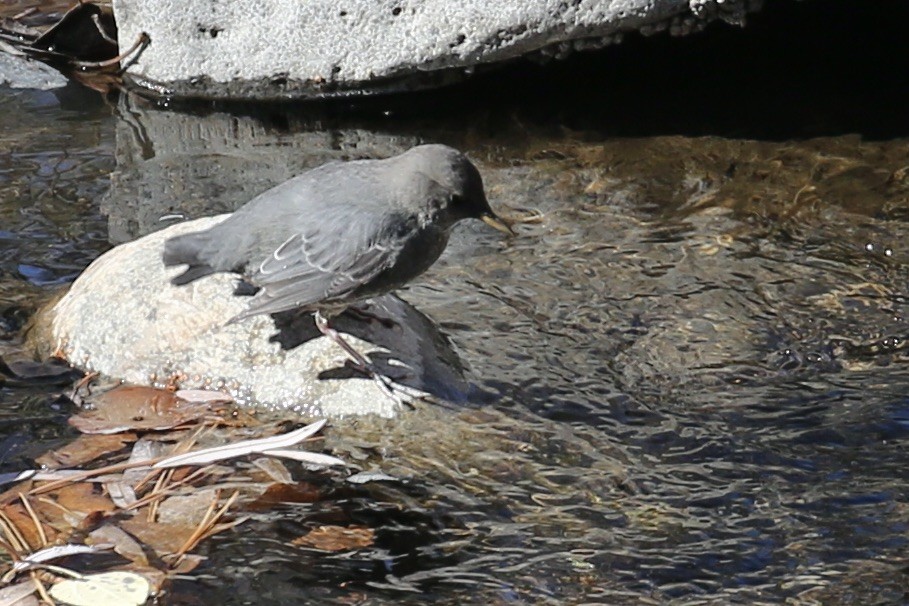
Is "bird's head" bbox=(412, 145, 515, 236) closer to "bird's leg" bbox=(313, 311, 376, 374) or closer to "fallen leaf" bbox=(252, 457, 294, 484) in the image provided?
"bird's leg" bbox=(313, 311, 376, 374)

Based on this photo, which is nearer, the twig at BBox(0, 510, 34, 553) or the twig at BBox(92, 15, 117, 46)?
the twig at BBox(0, 510, 34, 553)

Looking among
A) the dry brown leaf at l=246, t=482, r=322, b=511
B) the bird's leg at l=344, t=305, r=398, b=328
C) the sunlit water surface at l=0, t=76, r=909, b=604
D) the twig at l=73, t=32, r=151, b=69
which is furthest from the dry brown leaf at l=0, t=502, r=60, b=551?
the twig at l=73, t=32, r=151, b=69

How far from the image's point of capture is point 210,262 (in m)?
4.39

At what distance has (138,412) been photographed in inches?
172

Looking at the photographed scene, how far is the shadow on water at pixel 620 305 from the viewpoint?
11.7 ft

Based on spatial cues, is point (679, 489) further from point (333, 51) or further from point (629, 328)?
point (333, 51)

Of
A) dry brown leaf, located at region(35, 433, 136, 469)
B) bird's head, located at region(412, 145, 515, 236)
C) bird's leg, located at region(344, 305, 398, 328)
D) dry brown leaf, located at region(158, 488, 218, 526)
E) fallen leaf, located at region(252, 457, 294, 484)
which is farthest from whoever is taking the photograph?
bird's leg, located at region(344, 305, 398, 328)

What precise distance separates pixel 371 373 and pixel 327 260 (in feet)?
1.39

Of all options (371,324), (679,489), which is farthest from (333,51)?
(679,489)

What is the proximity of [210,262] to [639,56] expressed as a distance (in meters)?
4.16

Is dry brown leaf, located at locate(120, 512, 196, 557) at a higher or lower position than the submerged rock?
lower

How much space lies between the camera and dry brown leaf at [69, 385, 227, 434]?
14.0 ft

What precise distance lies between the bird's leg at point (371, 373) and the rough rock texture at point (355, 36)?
254 cm

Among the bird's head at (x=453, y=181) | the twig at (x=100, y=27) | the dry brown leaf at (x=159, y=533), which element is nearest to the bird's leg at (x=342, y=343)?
the bird's head at (x=453, y=181)
